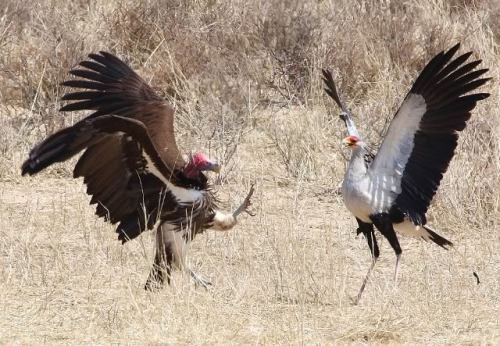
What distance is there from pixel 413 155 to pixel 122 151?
150 centimetres

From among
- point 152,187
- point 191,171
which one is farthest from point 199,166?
point 152,187

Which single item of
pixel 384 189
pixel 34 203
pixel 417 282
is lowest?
pixel 34 203

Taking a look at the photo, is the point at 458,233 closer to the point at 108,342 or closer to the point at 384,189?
the point at 384,189

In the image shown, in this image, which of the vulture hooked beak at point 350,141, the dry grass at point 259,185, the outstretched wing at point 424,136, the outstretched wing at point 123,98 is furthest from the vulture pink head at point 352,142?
the outstretched wing at point 123,98

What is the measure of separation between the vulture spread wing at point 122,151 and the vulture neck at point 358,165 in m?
0.75

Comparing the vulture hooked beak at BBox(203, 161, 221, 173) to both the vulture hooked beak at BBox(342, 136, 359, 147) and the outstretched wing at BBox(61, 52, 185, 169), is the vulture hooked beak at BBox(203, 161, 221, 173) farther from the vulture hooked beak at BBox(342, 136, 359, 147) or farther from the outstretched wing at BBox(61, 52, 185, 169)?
the vulture hooked beak at BBox(342, 136, 359, 147)

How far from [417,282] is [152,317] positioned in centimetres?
162

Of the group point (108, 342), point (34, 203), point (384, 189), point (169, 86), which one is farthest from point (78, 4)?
point (108, 342)

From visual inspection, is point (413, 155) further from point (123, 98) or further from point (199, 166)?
point (123, 98)

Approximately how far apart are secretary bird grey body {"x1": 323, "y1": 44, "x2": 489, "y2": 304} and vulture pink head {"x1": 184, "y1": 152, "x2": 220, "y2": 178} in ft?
2.27

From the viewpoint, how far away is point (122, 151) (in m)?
5.80

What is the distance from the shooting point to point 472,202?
748 cm

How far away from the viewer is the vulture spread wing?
5.29m

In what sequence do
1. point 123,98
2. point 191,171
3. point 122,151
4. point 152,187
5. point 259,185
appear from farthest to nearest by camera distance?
point 259,185, point 123,98, point 191,171, point 152,187, point 122,151
